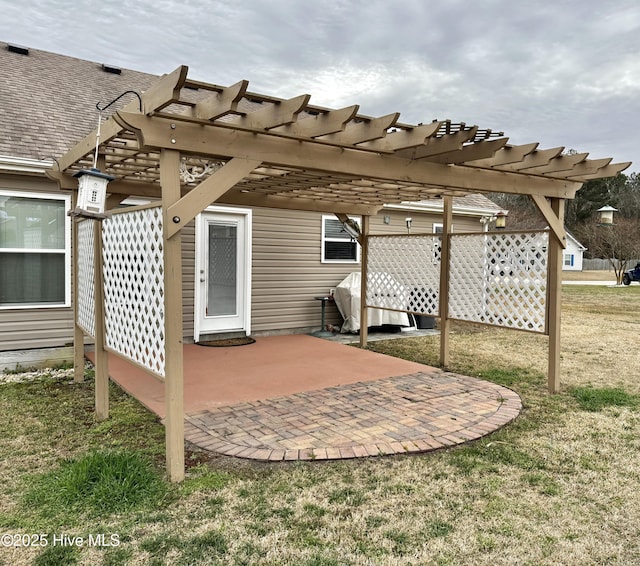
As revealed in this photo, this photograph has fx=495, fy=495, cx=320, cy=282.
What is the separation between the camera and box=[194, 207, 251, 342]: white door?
7617 mm

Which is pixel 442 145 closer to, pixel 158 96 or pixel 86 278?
pixel 158 96

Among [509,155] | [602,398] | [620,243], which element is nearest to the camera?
[509,155]

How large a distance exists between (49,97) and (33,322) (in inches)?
140

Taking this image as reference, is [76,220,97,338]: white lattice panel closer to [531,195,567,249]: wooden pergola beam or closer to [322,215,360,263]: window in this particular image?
[531,195,567,249]: wooden pergola beam

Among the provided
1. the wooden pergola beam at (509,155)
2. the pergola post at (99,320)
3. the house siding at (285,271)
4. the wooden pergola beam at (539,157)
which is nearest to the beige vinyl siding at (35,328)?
the house siding at (285,271)

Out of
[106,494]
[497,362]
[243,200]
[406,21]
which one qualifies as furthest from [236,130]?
[406,21]

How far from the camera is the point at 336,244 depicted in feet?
30.2

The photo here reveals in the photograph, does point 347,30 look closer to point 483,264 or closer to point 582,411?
point 483,264

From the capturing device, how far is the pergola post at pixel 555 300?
5188 millimetres

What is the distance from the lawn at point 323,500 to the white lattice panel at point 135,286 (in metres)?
0.71

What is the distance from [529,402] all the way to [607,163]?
2.53 meters

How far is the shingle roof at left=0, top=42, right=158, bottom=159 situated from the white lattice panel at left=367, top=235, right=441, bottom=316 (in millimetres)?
4593

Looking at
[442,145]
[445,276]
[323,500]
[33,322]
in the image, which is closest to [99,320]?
[323,500]

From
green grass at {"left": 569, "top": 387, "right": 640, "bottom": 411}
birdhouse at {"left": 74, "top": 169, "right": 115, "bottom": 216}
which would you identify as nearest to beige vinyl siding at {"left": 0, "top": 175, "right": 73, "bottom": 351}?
birdhouse at {"left": 74, "top": 169, "right": 115, "bottom": 216}
